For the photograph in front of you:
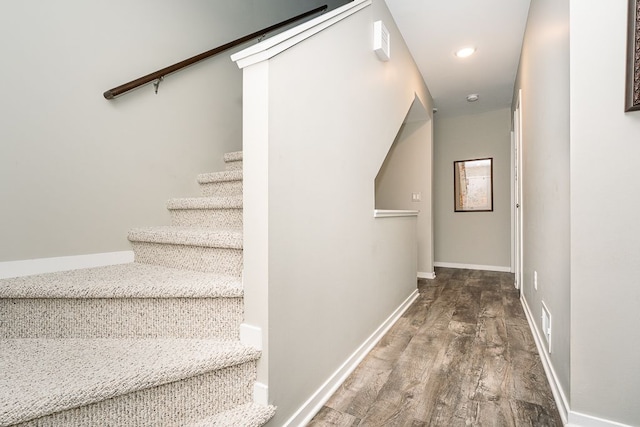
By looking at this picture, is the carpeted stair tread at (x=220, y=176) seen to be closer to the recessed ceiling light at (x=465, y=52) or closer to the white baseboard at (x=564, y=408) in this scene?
the white baseboard at (x=564, y=408)

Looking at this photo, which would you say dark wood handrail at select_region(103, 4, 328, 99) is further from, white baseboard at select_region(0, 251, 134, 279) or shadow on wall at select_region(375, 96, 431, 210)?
shadow on wall at select_region(375, 96, 431, 210)

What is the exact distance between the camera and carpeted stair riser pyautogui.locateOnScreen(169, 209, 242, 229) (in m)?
1.74

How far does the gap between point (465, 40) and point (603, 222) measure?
8.08ft

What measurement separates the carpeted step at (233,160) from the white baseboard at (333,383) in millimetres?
1493

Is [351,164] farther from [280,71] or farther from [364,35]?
[364,35]

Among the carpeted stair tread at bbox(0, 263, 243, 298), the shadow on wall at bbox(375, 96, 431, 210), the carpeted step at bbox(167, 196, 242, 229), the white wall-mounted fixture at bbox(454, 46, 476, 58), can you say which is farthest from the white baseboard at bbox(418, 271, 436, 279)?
the carpeted stair tread at bbox(0, 263, 243, 298)

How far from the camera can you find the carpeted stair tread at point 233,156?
234 cm

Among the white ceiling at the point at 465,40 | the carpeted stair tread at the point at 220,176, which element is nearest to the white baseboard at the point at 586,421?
the carpeted stair tread at the point at 220,176

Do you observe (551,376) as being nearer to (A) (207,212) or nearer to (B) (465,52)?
(A) (207,212)

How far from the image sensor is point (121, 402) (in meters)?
0.94

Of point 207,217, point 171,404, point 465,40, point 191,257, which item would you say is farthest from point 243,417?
point 465,40

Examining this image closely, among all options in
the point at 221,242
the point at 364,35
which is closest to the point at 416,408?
the point at 221,242

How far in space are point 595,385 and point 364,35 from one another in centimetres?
211

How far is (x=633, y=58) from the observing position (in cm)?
113
